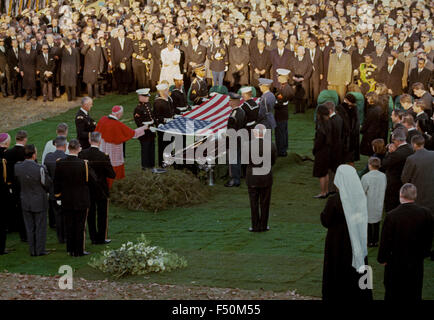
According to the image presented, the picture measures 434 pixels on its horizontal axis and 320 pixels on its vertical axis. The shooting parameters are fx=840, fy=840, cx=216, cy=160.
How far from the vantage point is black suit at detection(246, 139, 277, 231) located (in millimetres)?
10812

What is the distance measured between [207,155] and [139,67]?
324 inches

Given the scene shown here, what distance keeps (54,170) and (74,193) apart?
71 centimetres

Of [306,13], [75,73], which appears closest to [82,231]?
[75,73]

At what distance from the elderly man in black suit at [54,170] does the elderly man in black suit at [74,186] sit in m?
0.29

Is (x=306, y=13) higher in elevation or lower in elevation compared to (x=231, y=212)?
higher

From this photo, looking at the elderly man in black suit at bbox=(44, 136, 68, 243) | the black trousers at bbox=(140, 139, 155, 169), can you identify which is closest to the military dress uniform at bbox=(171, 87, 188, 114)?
the black trousers at bbox=(140, 139, 155, 169)

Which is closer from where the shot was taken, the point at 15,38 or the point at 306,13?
the point at 15,38

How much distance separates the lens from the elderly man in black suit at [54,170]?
10477mm

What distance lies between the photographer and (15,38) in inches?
837

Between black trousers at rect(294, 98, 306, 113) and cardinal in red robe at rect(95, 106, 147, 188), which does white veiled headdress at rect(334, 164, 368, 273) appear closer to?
cardinal in red robe at rect(95, 106, 147, 188)

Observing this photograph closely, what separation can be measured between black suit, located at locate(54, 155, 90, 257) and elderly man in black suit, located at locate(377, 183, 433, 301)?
3951mm

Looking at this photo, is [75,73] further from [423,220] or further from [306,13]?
[423,220]

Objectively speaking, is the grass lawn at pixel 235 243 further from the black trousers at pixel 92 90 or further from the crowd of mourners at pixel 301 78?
the black trousers at pixel 92 90

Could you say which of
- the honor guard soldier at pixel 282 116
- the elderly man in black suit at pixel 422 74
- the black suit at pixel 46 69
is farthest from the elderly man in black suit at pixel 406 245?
the black suit at pixel 46 69
